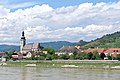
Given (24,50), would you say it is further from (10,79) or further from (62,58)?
(10,79)

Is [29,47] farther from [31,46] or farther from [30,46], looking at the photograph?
[31,46]

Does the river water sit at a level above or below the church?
below

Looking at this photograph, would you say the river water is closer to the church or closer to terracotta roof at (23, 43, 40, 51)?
the church

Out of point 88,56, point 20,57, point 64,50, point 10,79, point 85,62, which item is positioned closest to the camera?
point 10,79

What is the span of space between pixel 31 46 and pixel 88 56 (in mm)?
67613

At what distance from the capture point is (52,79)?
173 feet

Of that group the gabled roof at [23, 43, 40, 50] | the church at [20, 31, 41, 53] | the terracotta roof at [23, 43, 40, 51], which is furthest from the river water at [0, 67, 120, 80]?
the gabled roof at [23, 43, 40, 50]

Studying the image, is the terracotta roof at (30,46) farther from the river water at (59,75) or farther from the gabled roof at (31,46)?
the river water at (59,75)

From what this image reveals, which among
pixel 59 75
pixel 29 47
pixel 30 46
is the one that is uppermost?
pixel 30 46

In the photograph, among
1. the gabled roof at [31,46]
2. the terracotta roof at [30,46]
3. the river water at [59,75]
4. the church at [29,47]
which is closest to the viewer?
the river water at [59,75]

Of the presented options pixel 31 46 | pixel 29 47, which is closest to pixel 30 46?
pixel 31 46

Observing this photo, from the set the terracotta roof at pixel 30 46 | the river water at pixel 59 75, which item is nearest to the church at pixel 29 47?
the terracotta roof at pixel 30 46

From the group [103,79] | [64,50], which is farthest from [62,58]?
[103,79]

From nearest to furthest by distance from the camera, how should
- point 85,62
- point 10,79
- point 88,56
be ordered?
point 10,79
point 85,62
point 88,56
